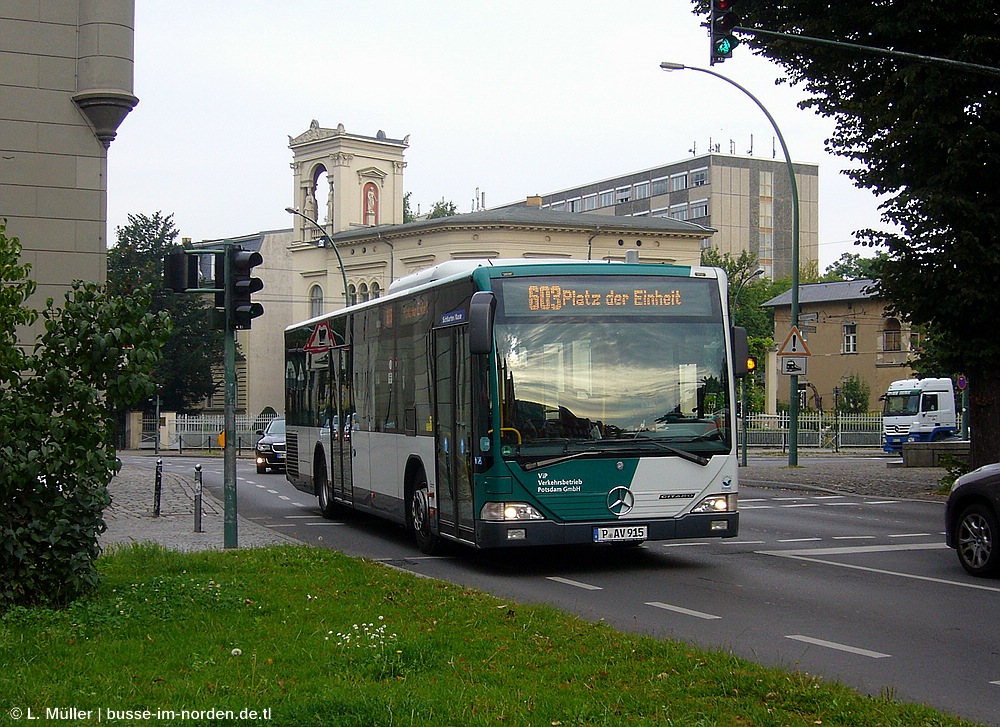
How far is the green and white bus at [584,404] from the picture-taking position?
41.2ft

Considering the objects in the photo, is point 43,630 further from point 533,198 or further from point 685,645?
point 533,198

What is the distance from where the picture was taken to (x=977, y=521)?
12516 mm

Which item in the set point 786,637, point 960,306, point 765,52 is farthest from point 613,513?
point 765,52

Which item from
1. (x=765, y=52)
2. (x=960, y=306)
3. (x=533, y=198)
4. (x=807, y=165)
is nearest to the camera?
(x=960, y=306)

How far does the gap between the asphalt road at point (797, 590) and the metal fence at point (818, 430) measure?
140 feet

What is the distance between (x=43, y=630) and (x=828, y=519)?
45.5 ft

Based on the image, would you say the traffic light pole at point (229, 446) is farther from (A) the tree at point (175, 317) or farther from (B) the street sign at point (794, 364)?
(A) the tree at point (175, 317)

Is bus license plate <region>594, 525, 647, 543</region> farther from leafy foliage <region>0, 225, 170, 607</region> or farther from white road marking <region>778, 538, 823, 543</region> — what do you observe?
leafy foliage <region>0, 225, 170, 607</region>

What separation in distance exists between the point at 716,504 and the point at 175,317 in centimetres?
6280

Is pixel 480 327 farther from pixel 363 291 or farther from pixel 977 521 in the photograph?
pixel 363 291

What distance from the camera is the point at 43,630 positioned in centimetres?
831

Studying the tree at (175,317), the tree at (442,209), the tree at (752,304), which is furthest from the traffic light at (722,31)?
the tree at (442,209)

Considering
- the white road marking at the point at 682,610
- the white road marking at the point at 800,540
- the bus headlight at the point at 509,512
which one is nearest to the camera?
the white road marking at the point at 682,610

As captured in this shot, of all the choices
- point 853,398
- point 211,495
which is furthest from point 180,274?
point 853,398
